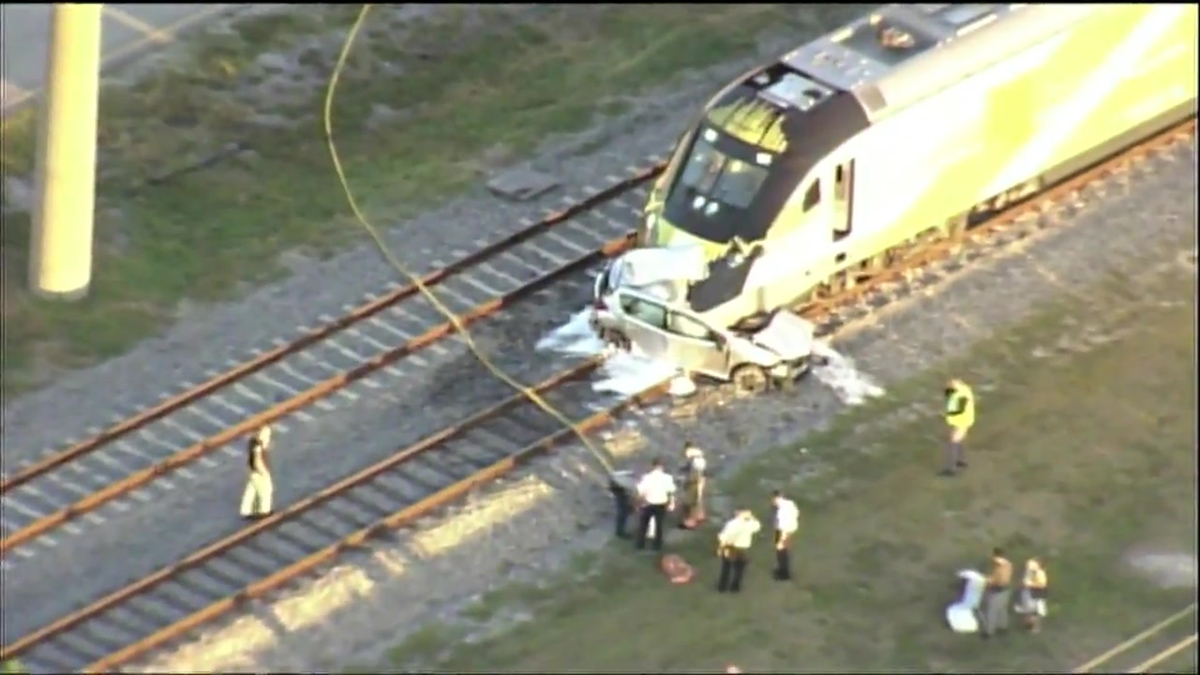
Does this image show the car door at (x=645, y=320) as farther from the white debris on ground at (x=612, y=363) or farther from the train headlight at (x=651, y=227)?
the train headlight at (x=651, y=227)

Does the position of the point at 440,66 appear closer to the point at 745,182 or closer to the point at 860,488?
the point at 745,182

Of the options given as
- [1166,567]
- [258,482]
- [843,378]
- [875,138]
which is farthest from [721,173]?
[1166,567]

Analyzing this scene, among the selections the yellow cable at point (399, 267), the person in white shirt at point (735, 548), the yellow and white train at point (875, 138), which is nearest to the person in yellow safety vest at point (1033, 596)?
the person in white shirt at point (735, 548)

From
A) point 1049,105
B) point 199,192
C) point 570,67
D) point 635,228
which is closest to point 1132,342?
point 1049,105

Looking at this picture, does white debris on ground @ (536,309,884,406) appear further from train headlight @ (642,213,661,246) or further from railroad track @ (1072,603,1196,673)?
railroad track @ (1072,603,1196,673)

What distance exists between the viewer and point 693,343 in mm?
43000

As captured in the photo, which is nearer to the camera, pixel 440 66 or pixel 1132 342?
pixel 1132 342

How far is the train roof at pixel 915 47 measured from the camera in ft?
144

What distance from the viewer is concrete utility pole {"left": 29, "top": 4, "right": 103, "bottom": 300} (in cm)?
4316

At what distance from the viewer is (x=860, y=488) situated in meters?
42.3

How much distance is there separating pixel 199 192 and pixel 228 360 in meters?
4.21

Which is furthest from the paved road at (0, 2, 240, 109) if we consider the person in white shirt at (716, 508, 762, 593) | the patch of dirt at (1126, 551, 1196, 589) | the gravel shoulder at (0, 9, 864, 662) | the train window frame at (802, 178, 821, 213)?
the patch of dirt at (1126, 551, 1196, 589)

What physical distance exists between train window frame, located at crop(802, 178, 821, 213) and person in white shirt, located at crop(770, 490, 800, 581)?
171 inches

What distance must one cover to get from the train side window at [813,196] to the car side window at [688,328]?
2144mm
